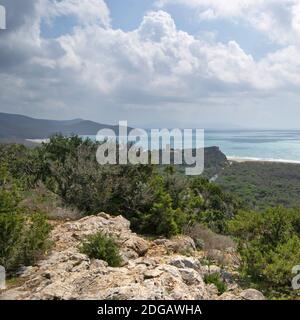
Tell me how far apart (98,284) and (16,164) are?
21.6 metres

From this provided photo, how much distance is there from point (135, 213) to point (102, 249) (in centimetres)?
567

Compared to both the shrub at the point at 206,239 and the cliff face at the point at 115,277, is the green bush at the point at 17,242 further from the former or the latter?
the shrub at the point at 206,239

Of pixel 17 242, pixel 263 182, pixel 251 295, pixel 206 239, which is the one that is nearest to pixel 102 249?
pixel 17 242

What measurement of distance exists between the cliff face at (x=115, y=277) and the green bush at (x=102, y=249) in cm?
20

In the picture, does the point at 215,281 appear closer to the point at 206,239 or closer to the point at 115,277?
the point at 115,277

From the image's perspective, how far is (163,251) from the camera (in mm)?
10883

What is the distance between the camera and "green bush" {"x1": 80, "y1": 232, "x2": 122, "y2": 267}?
8.39 metres

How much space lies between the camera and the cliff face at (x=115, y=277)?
6.13 m

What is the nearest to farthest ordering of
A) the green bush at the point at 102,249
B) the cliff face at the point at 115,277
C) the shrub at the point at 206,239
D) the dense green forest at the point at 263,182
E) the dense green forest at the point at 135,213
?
1. the cliff face at the point at 115,277
2. the green bush at the point at 102,249
3. the dense green forest at the point at 135,213
4. the shrub at the point at 206,239
5. the dense green forest at the point at 263,182

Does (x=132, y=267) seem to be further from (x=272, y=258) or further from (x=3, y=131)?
(x=3, y=131)

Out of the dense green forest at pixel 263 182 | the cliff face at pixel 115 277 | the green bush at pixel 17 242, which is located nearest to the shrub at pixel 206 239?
the cliff face at pixel 115 277

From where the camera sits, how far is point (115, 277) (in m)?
6.84

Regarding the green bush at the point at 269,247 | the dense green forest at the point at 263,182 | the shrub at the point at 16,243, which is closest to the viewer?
the shrub at the point at 16,243

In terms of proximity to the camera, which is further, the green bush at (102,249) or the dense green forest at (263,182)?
the dense green forest at (263,182)
